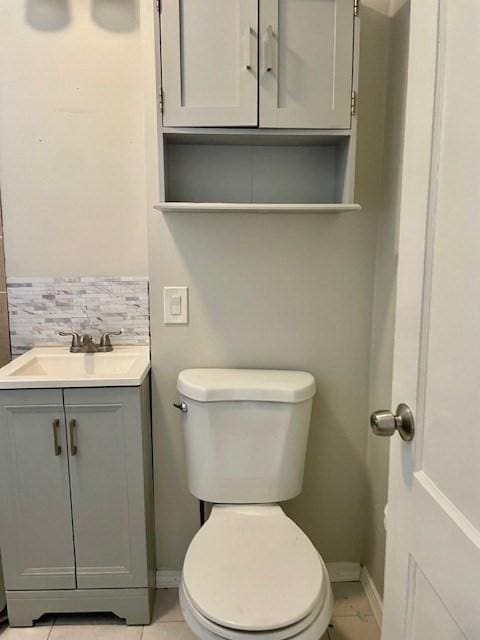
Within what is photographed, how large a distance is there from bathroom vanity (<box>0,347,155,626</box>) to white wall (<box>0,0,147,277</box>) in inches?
17.2

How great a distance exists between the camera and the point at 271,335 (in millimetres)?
1776

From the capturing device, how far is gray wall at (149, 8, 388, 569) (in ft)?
5.57

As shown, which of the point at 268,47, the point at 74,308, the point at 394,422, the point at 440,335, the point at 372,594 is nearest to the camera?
the point at 440,335

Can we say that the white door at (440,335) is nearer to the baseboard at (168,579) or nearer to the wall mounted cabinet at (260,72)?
the wall mounted cabinet at (260,72)

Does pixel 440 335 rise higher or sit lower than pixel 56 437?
higher

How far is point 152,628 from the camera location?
168 cm

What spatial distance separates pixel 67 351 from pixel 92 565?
2.42ft

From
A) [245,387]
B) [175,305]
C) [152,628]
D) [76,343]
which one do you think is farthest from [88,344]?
[152,628]

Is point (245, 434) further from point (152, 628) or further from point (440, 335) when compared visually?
point (440, 335)

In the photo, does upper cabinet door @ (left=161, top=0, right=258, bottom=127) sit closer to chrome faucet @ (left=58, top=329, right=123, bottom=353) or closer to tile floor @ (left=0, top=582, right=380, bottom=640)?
chrome faucet @ (left=58, top=329, right=123, bottom=353)

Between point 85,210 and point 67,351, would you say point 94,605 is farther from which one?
point 85,210

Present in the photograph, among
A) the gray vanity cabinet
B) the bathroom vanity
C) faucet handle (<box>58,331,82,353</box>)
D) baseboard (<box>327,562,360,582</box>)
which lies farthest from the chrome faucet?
baseboard (<box>327,562,360,582</box>)

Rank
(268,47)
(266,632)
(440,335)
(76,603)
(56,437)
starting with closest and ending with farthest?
(440,335)
(266,632)
(268,47)
(56,437)
(76,603)

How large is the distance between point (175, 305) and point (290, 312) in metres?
0.40
